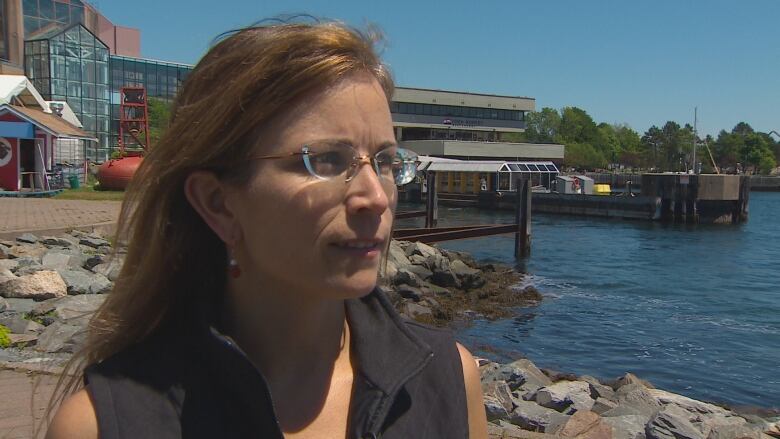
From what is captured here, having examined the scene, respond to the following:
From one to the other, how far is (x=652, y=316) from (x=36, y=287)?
13278 mm

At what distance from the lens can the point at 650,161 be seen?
13138 cm

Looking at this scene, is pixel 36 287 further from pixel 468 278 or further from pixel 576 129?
pixel 576 129

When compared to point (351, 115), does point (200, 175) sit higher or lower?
lower

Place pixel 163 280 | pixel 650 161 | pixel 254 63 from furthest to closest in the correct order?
pixel 650 161 → pixel 163 280 → pixel 254 63

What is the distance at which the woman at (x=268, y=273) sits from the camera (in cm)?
133

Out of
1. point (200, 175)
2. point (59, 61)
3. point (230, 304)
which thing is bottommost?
point (230, 304)

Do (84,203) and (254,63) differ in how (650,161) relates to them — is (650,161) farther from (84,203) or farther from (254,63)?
(254,63)

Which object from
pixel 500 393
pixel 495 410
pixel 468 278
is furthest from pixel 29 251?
pixel 468 278

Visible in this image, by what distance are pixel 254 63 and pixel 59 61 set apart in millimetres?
43347

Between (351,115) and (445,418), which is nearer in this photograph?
(351,115)

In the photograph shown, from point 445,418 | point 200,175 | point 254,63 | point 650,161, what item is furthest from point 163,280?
point 650,161

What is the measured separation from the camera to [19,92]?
27578mm

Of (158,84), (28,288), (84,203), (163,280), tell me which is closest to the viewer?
(163,280)

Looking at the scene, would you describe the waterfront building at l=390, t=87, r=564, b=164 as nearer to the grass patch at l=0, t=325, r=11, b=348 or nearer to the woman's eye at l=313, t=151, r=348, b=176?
the grass patch at l=0, t=325, r=11, b=348
